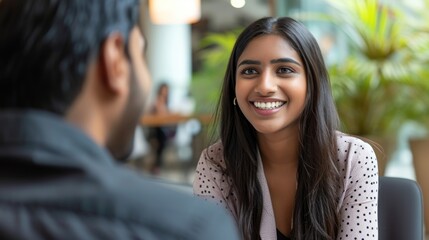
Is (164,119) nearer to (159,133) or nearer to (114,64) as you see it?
(159,133)

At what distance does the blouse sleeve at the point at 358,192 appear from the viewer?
5.17ft

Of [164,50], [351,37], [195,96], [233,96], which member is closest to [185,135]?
[195,96]

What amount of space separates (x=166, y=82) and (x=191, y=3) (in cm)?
163

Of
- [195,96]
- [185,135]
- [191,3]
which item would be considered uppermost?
[191,3]

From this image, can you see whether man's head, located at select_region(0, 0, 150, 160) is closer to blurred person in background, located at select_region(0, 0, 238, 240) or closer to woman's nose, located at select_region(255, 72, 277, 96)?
blurred person in background, located at select_region(0, 0, 238, 240)

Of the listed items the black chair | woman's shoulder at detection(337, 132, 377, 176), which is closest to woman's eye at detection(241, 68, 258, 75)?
woman's shoulder at detection(337, 132, 377, 176)

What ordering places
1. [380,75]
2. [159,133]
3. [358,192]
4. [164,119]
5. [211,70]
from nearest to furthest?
1. [358,192]
2. [380,75]
3. [211,70]
4. [164,119]
5. [159,133]

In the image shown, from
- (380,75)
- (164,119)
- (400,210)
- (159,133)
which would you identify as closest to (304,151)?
(400,210)

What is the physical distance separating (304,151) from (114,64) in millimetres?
1104

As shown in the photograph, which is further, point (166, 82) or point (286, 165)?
point (166, 82)

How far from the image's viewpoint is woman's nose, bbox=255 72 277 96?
63.4 inches

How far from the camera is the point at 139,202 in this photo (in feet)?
1.92

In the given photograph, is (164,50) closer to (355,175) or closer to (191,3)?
(191,3)

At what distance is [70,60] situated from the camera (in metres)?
0.62
